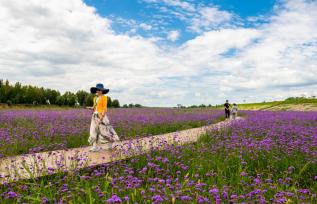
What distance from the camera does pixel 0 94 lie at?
45.8 meters

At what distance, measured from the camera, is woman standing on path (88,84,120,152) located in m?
8.77

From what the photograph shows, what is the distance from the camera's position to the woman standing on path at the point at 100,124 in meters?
8.77

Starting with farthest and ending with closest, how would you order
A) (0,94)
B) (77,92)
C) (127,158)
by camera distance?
(77,92), (0,94), (127,158)

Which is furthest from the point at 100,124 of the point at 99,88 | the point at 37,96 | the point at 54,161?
the point at 37,96

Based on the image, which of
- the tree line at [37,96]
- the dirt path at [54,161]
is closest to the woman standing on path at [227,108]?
the dirt path at [54,161]

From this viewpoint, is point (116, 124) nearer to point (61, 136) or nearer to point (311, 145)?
point (61, 136)

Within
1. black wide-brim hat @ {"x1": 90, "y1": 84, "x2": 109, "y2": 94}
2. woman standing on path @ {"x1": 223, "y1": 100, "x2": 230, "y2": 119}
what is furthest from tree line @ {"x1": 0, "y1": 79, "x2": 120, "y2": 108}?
black wide-brim hat @ {"x1": 90, "y1": 84, "x2": 109, "y2": 94}

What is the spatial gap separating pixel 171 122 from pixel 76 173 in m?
11.5

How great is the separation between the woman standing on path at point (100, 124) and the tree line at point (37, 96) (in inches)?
1631

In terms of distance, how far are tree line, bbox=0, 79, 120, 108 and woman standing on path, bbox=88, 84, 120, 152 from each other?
41.4 metres

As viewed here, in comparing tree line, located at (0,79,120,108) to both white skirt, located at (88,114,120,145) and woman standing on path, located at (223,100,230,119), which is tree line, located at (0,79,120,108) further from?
white skirt, located at (88,114,120,145)

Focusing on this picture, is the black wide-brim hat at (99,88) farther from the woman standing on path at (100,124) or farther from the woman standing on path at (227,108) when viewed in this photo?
the woman standing on path at (227,108)

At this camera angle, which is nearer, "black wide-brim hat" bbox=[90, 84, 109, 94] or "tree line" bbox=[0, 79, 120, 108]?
"black wide-brim hat" bbox=[90, 84, 109, 94]

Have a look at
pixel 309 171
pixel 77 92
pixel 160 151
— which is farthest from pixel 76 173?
pixel 77 92
